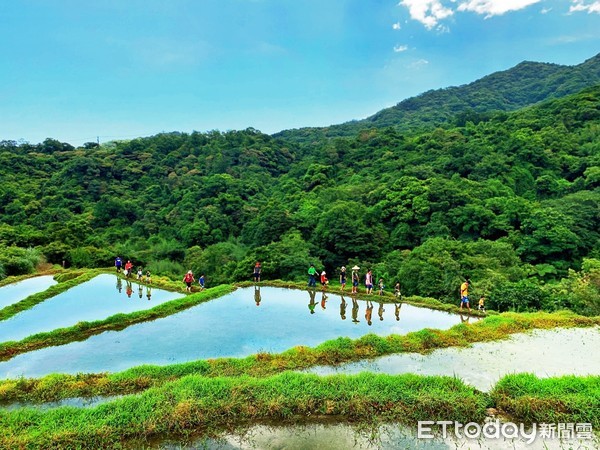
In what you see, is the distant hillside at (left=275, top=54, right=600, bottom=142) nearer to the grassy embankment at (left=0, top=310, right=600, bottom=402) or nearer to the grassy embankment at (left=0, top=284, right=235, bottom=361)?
the grassy embankment at (left=0, top=310, right=600, bottom=402)

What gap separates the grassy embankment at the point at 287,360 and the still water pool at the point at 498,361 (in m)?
0.36

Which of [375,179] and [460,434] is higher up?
[375,179]

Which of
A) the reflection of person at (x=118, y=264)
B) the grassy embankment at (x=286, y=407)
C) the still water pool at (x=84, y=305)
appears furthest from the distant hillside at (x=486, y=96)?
the grassy embankment at (x=286, y=407)

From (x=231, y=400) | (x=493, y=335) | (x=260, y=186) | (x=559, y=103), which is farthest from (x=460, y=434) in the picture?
(x=559, y=103)

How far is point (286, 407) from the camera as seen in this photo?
25.5ft

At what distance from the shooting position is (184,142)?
3167 inches

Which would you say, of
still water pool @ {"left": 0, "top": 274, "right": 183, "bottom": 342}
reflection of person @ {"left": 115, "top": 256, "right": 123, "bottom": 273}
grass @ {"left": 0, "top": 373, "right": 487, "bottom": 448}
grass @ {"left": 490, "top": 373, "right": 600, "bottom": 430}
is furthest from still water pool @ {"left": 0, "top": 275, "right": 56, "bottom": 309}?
grass @ {"left": 490, "top": 373, "right": 600, "bottom": 430}

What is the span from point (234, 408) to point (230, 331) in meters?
5.43

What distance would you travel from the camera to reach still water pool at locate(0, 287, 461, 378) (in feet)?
35.2

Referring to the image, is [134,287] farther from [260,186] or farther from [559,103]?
[559,103]

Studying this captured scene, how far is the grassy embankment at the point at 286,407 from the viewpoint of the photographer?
23.1ft

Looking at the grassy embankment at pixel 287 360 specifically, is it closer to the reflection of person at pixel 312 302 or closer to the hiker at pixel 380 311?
the hiker at pixel 380 311

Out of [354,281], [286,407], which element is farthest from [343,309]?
[286,407]

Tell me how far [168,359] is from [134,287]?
1062 cm
